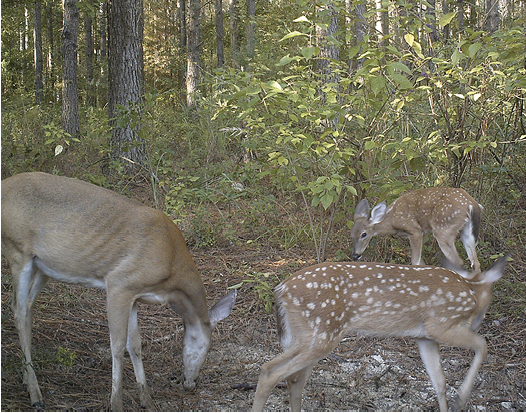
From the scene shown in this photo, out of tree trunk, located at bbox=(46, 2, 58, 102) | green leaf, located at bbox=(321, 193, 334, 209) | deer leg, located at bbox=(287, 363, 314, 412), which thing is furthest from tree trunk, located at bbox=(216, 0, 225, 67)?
deer leg, located at bbox=(287, 363, 314, 412)

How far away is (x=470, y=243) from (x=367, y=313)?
2761 mm

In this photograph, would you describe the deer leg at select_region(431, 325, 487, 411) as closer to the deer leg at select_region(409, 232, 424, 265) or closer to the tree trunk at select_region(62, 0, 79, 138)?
the deer leg at select_region(409, 232, 424, 265)

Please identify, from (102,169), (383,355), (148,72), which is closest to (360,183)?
(383,355)

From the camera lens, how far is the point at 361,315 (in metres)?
3.85

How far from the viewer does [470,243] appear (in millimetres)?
6148

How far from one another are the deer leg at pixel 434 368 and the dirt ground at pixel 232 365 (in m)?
0.27

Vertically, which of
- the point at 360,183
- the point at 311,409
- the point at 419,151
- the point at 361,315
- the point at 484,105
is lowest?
the point at 311,409

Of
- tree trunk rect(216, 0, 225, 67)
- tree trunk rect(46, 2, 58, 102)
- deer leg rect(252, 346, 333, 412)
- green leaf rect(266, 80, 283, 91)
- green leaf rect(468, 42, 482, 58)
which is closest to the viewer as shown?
deer leg rect(252, 346, 333, 412)

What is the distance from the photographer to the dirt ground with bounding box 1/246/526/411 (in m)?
4.07

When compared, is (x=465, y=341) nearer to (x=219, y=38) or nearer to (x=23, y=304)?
(x=23, y=304)

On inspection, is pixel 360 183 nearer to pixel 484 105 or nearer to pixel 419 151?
pixel 419 151

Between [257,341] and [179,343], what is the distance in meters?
0.67

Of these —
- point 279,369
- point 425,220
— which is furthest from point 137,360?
point 425,220

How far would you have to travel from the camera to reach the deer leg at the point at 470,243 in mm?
6023
